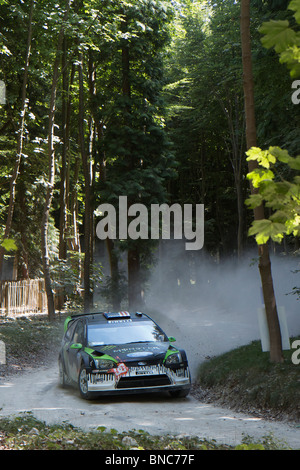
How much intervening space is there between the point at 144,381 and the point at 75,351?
1.91 m

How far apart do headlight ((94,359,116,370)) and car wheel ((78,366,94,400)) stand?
1.08ft

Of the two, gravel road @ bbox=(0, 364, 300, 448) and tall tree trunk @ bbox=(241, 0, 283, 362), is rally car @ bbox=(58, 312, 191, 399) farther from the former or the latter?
tall tree trunk @ bbox=(241, 0, 283, 362)

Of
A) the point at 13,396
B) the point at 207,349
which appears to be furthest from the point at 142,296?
the point at 13,396

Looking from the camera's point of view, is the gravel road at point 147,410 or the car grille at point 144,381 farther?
the car grille at point 144,381

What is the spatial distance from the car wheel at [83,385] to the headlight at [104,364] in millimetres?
329

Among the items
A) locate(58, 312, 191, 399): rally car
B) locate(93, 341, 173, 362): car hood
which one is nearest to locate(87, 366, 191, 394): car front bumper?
locate(58, 312, 191, 399): rally car

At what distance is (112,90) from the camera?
29922mm

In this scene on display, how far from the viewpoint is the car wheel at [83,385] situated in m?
A: 11.5

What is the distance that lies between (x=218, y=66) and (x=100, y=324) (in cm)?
2783

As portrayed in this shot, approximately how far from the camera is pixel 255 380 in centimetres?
1145

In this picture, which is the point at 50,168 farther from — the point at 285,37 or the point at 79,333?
the point at 285,37

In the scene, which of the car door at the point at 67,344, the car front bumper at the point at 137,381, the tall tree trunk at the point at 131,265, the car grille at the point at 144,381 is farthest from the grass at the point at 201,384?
the tall tree trunk at the point at 131,265

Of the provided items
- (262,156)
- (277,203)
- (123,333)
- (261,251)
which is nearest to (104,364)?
(123,333)

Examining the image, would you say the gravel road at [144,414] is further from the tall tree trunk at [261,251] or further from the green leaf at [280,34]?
the green leaf at [280,34]
